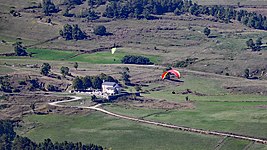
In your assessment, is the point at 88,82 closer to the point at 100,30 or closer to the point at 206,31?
the point at 100,30

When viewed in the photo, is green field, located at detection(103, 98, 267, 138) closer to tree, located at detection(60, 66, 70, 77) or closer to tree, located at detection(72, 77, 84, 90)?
tree, located at detection(72, 77, 84, 90)

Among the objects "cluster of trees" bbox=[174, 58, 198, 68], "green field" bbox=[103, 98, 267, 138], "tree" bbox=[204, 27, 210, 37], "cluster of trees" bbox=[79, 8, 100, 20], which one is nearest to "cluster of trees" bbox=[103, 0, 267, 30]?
"cluster of trees" bbox=[79, 8, 100, 20]

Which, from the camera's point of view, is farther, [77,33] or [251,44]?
[77,33]

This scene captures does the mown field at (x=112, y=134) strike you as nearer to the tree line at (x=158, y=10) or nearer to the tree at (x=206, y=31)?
the tree at (x=206, y=31)

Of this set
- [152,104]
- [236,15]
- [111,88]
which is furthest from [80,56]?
[236,15]

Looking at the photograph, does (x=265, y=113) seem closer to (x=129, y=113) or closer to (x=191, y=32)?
(x=129, y=113)

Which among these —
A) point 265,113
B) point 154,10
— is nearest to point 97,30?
point 154,10

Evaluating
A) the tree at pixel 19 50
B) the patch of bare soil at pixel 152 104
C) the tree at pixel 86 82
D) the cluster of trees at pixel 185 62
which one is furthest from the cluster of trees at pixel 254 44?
the tree at pixel 19 50
